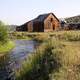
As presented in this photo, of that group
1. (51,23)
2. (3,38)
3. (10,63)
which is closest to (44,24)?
(51,23)

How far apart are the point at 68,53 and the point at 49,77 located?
3.65 meters

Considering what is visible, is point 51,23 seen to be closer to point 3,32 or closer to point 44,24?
point 44,24

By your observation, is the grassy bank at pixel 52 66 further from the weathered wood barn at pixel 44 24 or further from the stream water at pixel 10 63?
the weathered wood barn at pixel 44 24

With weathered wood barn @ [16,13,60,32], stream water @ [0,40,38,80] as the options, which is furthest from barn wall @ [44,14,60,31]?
stream water @ [0,40,38,80]

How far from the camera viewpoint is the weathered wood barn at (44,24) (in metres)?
92.4

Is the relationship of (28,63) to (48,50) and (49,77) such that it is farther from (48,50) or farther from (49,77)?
(49,77)

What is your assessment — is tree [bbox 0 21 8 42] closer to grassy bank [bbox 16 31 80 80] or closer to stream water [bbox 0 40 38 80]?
stream water [bbox 0 40 38 80]

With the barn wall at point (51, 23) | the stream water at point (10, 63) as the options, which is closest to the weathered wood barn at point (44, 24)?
the barn wall at point (51, 23)

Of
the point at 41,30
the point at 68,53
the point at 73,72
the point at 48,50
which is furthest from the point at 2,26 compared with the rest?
the point at 41,30

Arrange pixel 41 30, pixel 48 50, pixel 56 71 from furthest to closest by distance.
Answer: pixel 41 30, pixel 48 50, pixel 56 71

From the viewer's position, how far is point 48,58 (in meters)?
19.5

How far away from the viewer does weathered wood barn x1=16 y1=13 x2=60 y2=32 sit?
303 ft

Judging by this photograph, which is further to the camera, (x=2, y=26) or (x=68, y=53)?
(x=2, y=26)

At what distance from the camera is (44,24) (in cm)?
9162
